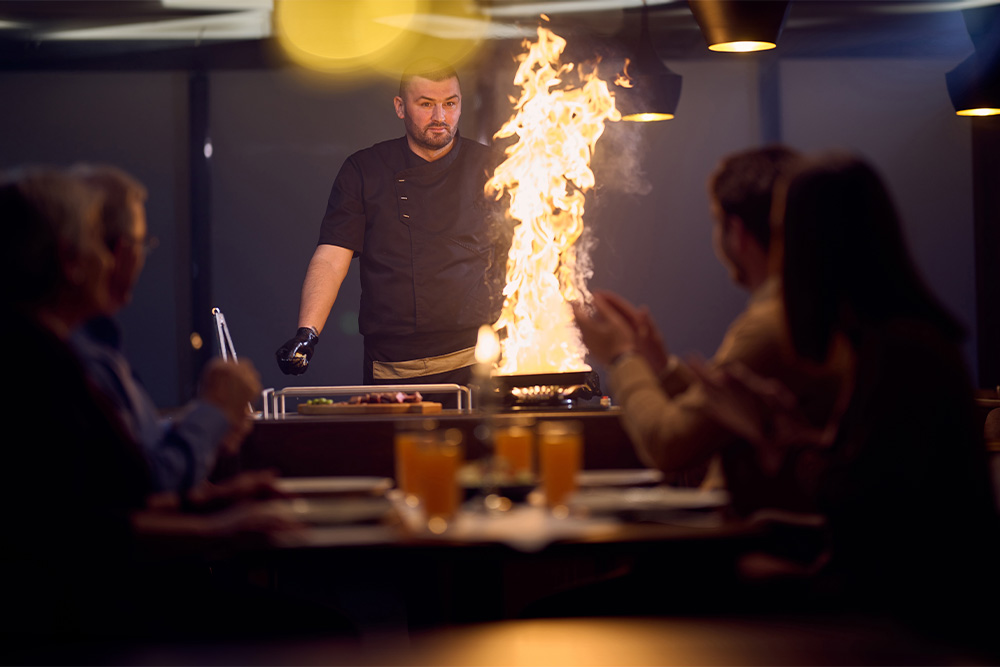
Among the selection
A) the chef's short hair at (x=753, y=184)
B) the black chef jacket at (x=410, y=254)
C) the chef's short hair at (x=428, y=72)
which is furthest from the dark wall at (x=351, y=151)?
the chef's short hair at (x=753, y=184)

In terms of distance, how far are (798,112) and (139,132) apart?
4568 millimetres

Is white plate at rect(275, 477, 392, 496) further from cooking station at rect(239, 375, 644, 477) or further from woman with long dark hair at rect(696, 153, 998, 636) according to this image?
cooking station at rect(239, 375, 644, 477)

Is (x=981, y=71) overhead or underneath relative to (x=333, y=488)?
overhead

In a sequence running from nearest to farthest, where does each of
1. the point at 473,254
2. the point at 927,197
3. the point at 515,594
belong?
the point at 515,594 → the point at 473,254 → the point at 927,197

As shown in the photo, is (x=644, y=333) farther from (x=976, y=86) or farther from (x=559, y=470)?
(x=976, y=86)

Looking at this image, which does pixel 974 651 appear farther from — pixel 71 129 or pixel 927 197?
pixel 71 129

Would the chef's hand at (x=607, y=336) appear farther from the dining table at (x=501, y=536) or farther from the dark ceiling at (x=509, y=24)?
the dark ceiling at (x=509, y=24)

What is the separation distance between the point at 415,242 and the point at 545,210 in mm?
692

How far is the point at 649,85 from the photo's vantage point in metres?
4.64

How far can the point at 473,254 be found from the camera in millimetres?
5215

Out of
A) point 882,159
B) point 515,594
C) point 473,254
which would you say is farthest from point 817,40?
point 515,594

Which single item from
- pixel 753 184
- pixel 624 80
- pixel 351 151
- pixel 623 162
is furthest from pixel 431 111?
pixel 753 184

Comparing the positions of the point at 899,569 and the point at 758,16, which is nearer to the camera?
the point at 899,569

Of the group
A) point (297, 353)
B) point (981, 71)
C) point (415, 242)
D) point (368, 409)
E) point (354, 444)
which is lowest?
point (354, 444)
